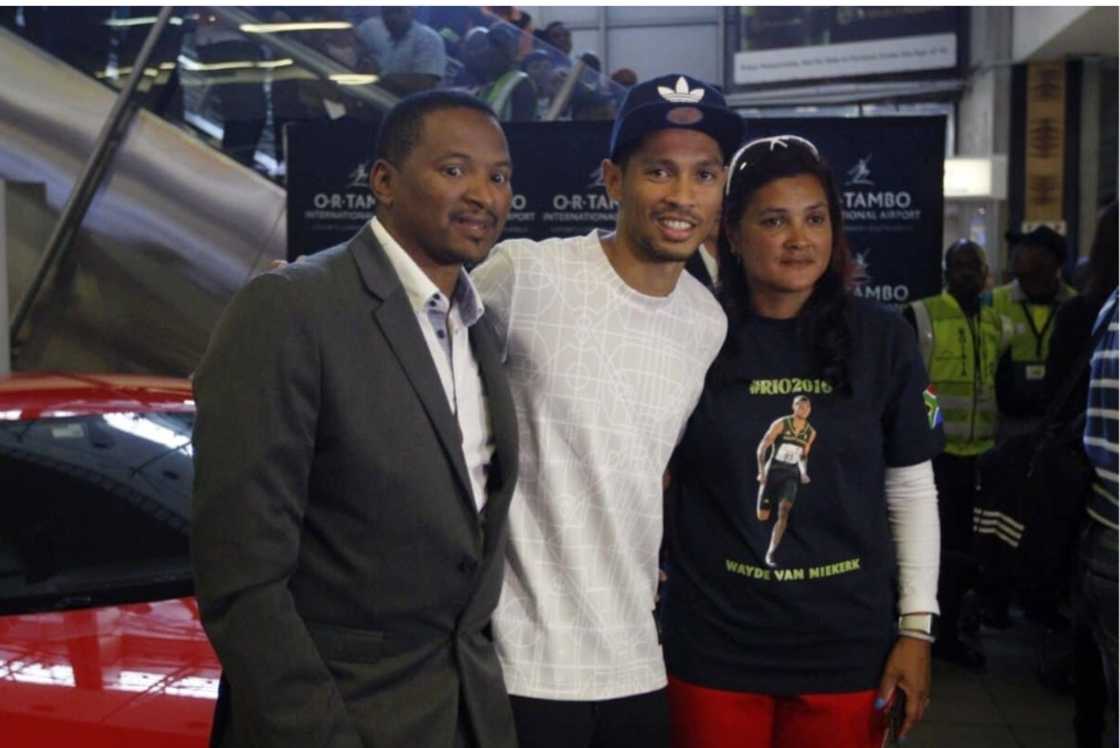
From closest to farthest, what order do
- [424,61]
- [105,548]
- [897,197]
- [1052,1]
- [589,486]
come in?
[589,486], [105,548], [897,197], [424,61], [1052,1]

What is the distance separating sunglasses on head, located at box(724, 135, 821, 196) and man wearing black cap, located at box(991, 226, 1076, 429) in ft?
13.5

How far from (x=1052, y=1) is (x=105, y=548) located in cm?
1148

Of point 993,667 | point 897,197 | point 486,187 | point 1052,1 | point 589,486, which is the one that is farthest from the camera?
point 1052,1

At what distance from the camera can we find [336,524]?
1.68 metres

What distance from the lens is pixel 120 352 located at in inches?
286

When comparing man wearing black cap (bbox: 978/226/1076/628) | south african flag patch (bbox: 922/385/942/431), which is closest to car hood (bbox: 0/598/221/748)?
south african flag patch (bbox: 922/385/942/431)

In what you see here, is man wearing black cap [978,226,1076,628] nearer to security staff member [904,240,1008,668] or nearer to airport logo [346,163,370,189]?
security staff member [904,240,1008,668]

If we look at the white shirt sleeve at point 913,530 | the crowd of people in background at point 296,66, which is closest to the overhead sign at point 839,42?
the crowd of people in background at point 296,66

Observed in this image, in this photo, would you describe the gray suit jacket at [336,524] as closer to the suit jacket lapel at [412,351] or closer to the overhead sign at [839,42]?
the suit jacket lapel at [412,351]

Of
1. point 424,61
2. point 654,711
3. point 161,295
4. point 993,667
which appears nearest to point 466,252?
point 654,711

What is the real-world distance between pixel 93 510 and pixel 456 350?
1746 millimetres

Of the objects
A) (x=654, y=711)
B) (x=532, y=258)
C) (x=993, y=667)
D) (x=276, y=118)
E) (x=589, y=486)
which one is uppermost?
(x=276, y=118)

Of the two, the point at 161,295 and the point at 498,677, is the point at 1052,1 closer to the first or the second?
the point at 161,295

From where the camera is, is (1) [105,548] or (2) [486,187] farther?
(1) [105,548]
